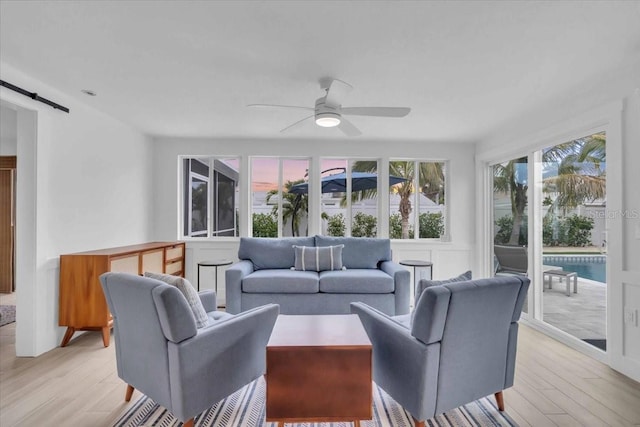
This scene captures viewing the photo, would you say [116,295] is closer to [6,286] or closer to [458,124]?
[458,124]

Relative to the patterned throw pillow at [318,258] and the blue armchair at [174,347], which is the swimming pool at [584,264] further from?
the blue armchair at [174,347]

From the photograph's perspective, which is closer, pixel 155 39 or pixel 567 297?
pixel 155 39

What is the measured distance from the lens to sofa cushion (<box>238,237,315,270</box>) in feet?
14.0

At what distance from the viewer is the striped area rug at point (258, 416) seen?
6.47 feet

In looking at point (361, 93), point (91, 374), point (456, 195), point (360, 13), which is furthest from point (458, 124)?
point (91, 374)

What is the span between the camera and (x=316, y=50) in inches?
91.4

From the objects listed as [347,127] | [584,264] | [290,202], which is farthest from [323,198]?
[584,264]

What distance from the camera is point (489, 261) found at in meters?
4.81

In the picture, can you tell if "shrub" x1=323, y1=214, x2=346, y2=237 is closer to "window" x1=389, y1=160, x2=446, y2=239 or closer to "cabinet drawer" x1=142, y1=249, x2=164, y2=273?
"window" x1=389, y1=160, x2=446, y2=239

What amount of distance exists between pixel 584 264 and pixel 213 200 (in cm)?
468

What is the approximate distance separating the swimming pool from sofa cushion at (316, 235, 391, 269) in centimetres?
177

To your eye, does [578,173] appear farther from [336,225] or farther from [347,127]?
[336,225]

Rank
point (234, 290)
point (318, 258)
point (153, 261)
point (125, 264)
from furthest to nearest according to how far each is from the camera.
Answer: point (318, 258) → point (153, 261) → point (234, 290) → point (125, 264)

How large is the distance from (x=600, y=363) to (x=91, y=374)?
4.09 m
